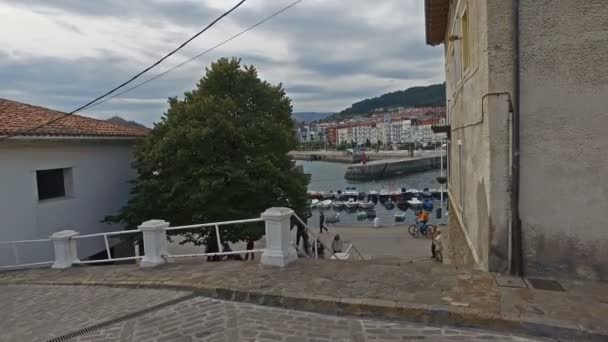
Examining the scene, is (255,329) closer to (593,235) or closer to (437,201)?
(593,235)

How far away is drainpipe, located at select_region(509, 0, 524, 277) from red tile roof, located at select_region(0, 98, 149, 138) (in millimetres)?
11345

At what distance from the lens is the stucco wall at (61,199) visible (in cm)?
1085

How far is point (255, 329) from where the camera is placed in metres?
4.85

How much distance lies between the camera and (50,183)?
12617 millimetres

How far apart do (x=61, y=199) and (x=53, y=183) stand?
0.59m

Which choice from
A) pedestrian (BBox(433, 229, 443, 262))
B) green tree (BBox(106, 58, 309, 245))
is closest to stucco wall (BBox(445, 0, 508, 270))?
green tree (BBox(106, 58, 309, 245))

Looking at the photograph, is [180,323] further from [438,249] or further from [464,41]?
[438,249]

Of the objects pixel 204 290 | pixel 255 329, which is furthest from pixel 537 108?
pixel 204 290

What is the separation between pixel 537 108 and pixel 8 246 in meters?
12.3

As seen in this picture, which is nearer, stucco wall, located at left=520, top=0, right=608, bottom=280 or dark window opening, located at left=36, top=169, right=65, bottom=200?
stucco wall, located at left=520, top=0, right=608, bottom=280

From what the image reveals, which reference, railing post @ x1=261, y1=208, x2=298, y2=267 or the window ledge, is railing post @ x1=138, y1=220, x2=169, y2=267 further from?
the window ledge

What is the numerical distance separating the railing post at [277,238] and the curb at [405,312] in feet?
3.85

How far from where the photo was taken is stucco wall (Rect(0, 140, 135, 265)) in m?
10.9

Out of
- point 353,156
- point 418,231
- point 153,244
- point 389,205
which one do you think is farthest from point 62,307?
point 353,156
